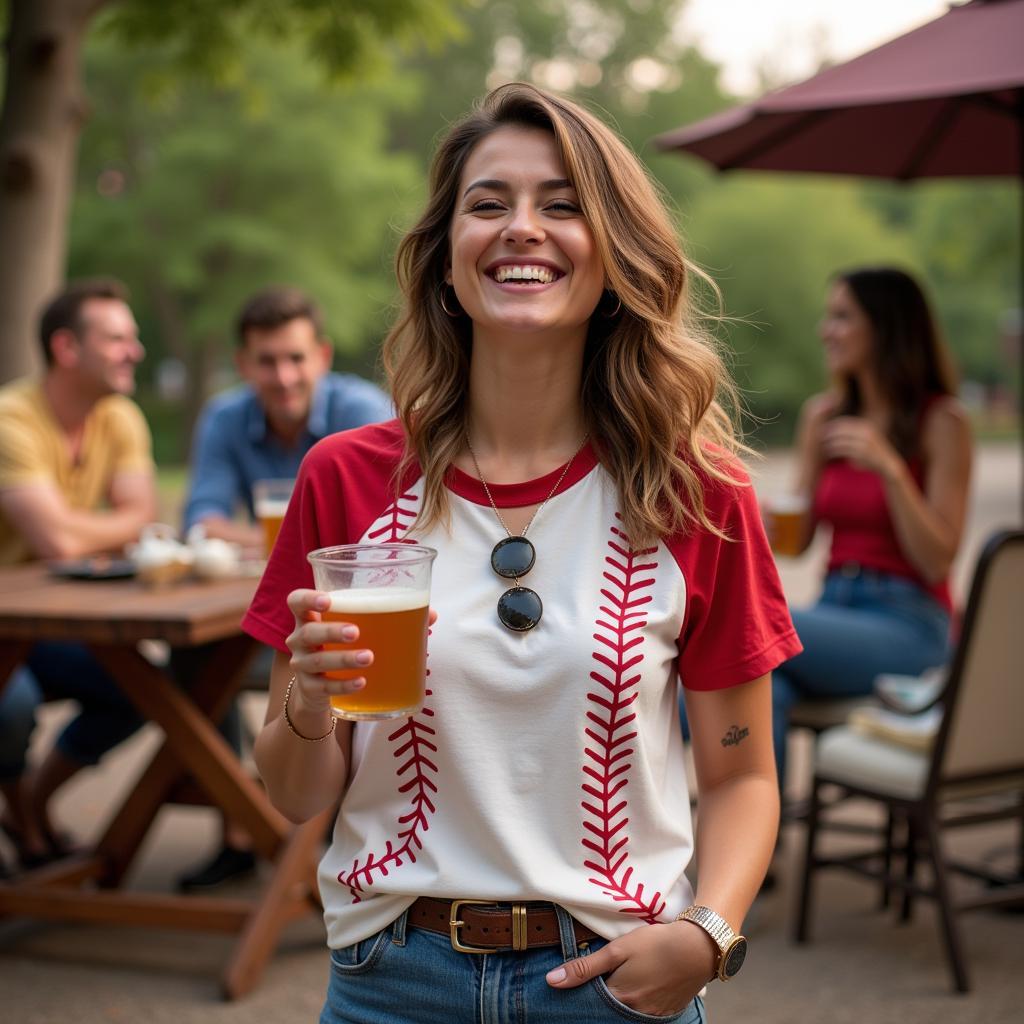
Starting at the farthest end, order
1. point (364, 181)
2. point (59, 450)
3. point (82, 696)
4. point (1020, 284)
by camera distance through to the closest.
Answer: point (1020, 284)
point (364, 181)
point (59, 450)
point (82, 696)

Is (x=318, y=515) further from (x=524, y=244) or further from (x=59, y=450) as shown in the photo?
(x=59, y=450)

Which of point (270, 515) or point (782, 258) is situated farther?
point (782, 258)

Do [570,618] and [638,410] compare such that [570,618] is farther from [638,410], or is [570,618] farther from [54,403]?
[54,403]

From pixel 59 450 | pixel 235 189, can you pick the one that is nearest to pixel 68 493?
pixel 59 450

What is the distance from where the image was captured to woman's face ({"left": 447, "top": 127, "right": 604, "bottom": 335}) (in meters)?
1.91

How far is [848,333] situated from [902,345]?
0.64 feet

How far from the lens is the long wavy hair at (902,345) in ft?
15.7

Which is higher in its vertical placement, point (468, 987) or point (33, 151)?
point (33, 151)

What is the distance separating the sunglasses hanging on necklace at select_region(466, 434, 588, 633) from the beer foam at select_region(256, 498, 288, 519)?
231cm

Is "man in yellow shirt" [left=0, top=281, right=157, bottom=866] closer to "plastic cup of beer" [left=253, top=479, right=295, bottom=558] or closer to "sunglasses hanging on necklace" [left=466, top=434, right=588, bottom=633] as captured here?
"plastic cup of beer" [left=253, top=479, right=295, bottom=558]

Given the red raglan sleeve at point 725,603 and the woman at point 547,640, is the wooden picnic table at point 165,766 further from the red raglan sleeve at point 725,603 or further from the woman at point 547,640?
the red raglan sleeve at point 725,603

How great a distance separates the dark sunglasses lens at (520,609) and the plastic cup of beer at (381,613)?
0.43 feet

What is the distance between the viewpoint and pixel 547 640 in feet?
5.96

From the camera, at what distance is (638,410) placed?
6.58 feet
